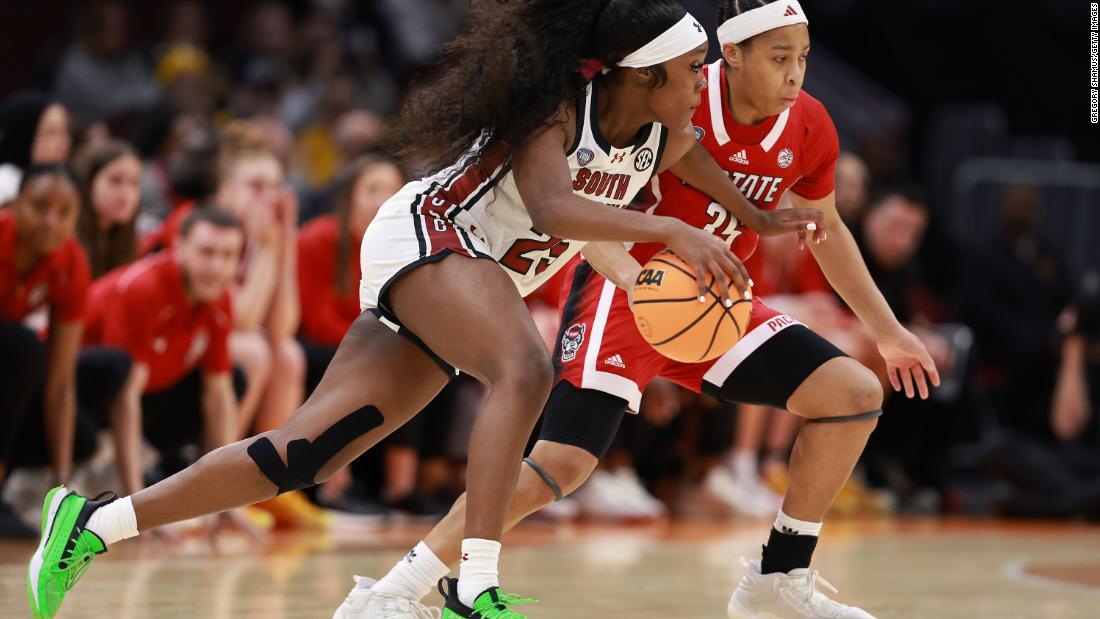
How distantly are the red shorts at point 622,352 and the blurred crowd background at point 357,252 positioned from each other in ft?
2.46

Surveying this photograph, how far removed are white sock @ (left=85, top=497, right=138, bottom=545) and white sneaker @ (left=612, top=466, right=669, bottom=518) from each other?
16.3 ft

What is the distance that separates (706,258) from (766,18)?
1.06 m

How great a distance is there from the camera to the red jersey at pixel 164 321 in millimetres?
6781

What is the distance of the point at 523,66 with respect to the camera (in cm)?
371

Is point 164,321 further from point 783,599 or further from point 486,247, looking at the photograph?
point 783,599

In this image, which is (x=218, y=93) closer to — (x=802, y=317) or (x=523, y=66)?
(x=802, y=317)

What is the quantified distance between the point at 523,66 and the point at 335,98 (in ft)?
23.2

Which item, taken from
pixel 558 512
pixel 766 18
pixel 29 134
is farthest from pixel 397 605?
pixel 558 512

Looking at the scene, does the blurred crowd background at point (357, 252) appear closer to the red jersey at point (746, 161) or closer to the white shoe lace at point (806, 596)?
the red jersey at point (746, 161)

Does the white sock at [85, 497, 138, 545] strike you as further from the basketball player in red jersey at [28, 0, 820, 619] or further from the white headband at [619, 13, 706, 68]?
the white headband at [619, 13, 706, 68]

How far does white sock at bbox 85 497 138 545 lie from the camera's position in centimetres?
389

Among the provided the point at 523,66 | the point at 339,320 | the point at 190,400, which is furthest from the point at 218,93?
the point at 523,66

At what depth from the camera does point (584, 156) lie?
380cm

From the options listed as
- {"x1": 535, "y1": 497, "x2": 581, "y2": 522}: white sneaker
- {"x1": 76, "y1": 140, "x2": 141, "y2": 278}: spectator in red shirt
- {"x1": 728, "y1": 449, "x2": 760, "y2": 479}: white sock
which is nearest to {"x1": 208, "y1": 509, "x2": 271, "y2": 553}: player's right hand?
{"x1": 76, "y1": 140, "x2": 141, "y2": 278}: spectator in red shirt
